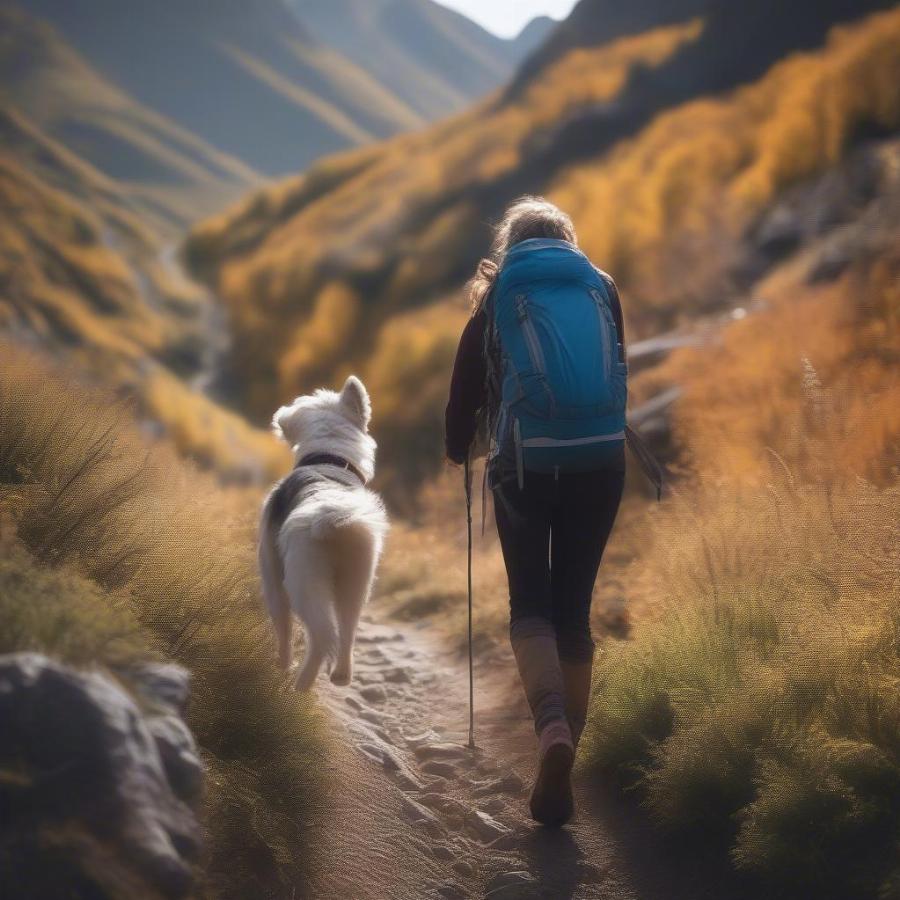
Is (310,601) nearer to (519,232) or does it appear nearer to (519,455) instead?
(519,455)

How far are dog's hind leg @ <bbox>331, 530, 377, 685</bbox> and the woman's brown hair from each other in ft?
3.51

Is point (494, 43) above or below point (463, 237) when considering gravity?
Result: above

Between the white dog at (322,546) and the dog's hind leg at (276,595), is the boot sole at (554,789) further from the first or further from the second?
the dog's hind leg at (276,595)

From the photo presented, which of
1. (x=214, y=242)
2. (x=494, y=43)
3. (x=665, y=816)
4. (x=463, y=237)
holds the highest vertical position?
(x=494, y=43)

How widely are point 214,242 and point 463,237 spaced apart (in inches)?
951

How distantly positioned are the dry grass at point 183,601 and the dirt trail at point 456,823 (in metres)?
0.24

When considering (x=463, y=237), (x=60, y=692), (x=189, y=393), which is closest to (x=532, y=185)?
(x=463, y=237)

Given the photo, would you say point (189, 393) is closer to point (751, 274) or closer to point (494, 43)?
point (751, 274)

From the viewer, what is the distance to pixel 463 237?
953 inches

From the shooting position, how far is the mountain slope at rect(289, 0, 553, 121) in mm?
152250

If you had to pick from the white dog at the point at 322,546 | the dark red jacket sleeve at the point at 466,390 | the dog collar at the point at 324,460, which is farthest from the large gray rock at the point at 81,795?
the dog collar at the point at 324,460

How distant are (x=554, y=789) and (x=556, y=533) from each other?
3.01 feet

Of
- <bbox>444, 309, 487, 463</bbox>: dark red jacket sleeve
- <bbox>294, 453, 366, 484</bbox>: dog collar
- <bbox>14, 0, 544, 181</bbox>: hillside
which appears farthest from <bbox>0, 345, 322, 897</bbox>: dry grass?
<bbox>14, 0, 544, 181</bbox>: hillside

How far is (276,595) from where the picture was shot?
4383 mm
